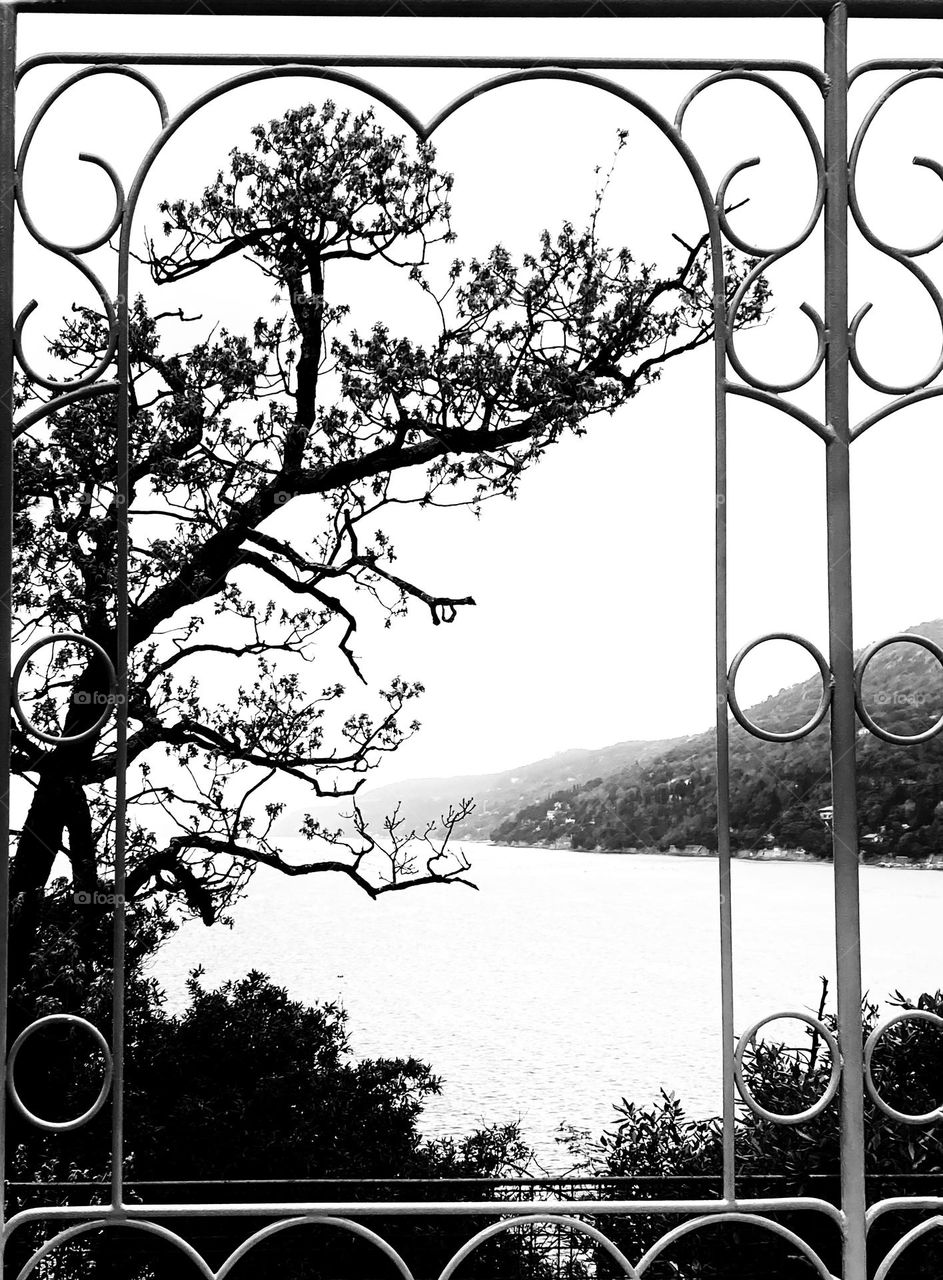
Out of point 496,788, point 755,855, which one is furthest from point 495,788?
point 755,855

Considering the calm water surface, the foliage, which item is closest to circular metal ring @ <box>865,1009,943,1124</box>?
the foliage

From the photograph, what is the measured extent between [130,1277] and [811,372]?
10.8 feet

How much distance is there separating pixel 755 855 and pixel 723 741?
200cm

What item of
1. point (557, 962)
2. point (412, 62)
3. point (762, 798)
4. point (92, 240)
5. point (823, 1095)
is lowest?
point (557, 962)

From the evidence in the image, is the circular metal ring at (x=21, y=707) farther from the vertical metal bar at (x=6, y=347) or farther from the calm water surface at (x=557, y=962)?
the calm water surface at (x=557, y=962)

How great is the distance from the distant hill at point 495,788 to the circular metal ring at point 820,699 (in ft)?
6.56

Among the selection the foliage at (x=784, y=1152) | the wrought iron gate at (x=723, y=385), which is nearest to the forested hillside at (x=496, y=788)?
the foliage at (x=784, y=1152)

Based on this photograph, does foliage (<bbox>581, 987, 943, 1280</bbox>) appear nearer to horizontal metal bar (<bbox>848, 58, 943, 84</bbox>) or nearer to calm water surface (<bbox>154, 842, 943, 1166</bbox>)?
calm water surface (<bbox>154, 842, 943, 1166</bbox>)

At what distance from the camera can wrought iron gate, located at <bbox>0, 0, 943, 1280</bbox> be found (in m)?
1.14

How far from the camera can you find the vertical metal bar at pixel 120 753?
110 centimetres

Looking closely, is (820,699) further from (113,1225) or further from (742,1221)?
(113,1225)

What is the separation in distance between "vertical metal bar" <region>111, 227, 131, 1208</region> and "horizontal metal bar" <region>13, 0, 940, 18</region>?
23cm

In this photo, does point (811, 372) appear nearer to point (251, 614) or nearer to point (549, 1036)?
point (251, 614)

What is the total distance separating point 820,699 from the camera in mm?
1172
